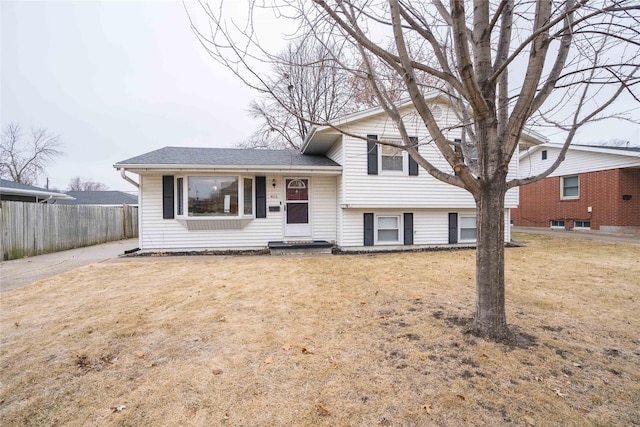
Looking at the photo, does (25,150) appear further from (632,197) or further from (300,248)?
(632,197)

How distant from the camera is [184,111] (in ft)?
66.0

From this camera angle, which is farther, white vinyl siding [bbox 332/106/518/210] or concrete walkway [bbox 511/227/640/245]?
concrete walkway [bbox 511/227/640/245]

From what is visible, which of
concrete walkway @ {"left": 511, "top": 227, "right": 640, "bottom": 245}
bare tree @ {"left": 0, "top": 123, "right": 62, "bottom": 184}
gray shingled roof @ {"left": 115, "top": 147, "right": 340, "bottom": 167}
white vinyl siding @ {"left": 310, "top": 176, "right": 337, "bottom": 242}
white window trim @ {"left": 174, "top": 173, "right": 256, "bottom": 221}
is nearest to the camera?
gray shingled roof @ {"left": 115, "top": 147, "right": 340, "bottom": 167}

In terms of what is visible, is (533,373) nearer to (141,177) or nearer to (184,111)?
(141,177)

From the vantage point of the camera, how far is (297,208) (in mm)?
9625

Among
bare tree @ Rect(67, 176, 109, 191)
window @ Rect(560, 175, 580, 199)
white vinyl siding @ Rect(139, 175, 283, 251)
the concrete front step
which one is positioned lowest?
the concrete front step

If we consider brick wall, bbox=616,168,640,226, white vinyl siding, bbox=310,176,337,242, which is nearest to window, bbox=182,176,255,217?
white vinyl siding, bbox=310,176,337,242

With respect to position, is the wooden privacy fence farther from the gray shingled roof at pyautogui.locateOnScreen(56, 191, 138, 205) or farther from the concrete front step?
the gray shingled roof at pyautogui.locateOnScreen(56, 191, 138, 205)

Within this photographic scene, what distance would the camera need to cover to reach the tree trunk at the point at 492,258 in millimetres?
2768

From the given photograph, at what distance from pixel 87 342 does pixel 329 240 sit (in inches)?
292

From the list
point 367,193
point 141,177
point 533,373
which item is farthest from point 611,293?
point 141,177

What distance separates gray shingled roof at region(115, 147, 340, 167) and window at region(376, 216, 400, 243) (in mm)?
2481

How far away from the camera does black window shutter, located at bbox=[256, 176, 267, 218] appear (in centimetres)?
917

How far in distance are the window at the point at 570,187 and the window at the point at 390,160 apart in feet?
36.5
